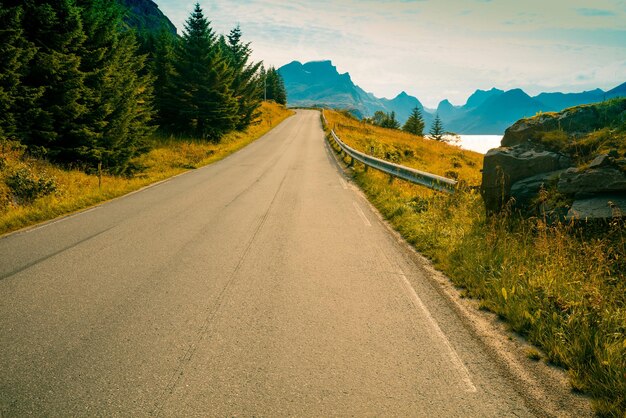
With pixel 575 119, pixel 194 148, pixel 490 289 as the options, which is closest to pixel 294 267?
pixel 490 289

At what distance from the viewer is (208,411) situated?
8.16ft

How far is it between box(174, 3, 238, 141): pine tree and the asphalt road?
20497 mm

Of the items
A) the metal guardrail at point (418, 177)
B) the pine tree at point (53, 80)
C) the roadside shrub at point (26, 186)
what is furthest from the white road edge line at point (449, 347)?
the pine tree at point (53, 80)

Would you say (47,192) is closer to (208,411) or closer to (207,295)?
(207,295)

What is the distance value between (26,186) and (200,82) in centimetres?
1855

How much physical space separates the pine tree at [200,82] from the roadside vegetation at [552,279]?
73.9 feet

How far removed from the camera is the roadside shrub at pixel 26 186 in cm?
885

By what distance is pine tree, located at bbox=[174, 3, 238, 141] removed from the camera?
24547mm

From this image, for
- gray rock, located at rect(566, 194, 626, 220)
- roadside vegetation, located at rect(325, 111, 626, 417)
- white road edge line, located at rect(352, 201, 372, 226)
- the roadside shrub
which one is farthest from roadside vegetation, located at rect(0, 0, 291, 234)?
gray rock, located at rect(566, 194, 626, 220)

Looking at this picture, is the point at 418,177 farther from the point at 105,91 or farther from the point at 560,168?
the point at 105,91

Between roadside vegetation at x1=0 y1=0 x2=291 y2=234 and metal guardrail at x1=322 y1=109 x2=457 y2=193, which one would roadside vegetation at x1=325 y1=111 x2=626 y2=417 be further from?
roadside vegetation at x1=0 y1=0 x2=291 y2=234

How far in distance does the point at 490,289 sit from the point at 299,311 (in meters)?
2.56

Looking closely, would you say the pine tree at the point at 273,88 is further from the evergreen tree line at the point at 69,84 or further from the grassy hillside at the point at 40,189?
the grassy hillside at the point at 40,189

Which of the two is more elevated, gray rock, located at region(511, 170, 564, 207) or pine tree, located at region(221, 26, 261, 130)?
pine tree, located at region(221, 26, 261, 130)
